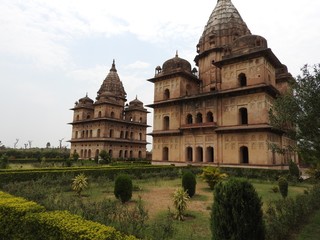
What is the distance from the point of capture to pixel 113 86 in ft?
154

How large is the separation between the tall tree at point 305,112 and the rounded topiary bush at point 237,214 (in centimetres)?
606

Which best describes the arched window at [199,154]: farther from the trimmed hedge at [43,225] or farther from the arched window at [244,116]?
the trimmed hedge at [43,225]

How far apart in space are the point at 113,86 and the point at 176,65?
20685 mm

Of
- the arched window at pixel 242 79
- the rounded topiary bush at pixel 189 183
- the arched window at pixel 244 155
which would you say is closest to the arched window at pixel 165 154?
the arched window at pixel 244 155

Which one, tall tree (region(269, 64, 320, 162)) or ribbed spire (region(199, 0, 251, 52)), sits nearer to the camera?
tall tree (region(269, 64, 320, 162))

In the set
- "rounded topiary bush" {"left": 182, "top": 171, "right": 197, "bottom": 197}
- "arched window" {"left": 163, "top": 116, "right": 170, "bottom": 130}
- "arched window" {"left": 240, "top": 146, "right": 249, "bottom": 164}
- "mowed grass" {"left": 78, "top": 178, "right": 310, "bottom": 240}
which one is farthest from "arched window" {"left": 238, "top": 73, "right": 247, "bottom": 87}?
"rounded topiary bush" {"left": 182, "top": 171, "right": 197, "bottom": 197}

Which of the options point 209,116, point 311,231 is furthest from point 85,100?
point 311,231

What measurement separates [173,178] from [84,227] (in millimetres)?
15796

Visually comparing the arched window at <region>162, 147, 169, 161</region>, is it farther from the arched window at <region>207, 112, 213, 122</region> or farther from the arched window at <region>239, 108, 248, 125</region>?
the arched window at <region>239, 108, 248, 125</region>

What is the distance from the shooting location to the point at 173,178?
19812 millimetres

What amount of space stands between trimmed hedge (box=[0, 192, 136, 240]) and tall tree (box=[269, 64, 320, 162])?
873cm

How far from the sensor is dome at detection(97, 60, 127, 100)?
46.6 m

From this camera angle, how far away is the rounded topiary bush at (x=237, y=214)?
4844 millimetres

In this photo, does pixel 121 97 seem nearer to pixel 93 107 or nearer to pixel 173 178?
pixel 93 107
